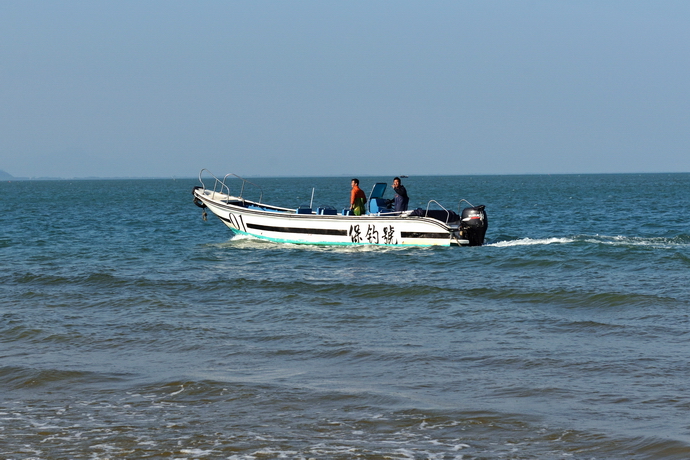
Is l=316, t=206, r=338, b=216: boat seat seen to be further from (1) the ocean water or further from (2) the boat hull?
(1) the ocean water

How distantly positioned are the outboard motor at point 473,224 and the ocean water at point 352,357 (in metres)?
1.17

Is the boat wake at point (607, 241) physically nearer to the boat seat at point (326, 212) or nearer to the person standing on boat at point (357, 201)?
the person standing on boat at point (357, 201)

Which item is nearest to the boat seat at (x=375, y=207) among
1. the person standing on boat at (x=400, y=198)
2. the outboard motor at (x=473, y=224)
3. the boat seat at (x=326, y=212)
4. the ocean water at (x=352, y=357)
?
the person standing on boat at (x=400, y=198)

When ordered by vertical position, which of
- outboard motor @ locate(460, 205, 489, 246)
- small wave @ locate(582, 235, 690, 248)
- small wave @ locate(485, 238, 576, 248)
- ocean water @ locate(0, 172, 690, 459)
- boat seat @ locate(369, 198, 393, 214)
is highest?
boat seat @ locate(369, 198, 393, 214)

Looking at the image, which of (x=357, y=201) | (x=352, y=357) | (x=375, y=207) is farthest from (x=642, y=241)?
(x=352, y=357)

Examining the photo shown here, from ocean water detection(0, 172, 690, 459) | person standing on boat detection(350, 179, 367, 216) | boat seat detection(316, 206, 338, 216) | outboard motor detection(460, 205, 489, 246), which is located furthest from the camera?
boat seat detection(316, 206, 338, 216)

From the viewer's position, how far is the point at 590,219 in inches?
1299

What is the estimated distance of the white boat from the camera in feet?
63.3

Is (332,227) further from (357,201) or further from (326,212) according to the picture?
(357,201)

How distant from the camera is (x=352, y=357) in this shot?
8.93 meters

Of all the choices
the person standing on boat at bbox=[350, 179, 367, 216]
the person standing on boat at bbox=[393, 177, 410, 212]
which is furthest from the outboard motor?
the person standing on boat at bbox=[350, 179, 367, 216]

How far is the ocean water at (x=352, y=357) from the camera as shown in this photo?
615 centimetres

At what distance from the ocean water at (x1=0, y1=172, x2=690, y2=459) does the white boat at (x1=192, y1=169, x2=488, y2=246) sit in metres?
1.39

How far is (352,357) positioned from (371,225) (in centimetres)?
1108
